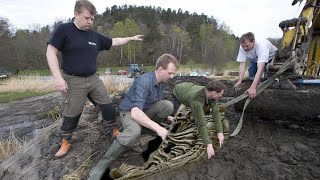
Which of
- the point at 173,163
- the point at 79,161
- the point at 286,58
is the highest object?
the point at 286,58

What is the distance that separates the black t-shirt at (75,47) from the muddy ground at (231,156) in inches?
38.5

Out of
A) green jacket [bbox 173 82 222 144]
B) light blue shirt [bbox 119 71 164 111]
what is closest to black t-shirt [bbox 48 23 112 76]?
light blue shirt [bbox 119 71 164 111]

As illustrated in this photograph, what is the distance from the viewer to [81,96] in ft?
11.8

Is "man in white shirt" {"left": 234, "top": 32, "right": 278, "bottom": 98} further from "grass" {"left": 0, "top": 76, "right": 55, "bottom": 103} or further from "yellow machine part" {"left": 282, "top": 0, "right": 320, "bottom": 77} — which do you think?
"grass" {"left": 0, "top": 76, "right": 55, "bottom": 103}

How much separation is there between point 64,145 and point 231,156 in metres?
1.92

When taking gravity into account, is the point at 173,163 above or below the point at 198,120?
below

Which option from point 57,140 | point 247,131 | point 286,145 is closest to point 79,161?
point 57,140

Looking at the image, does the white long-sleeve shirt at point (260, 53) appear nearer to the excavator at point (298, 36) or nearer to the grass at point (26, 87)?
the excavator at point (298, 36)

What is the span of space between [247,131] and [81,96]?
2172 millimetres

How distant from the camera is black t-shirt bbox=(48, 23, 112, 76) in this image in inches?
135

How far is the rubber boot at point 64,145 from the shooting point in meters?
3.62

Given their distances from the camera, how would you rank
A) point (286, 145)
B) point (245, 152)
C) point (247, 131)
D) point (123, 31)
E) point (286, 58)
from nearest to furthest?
point (245, 152) → point (286, 145) → point (247, 131) → point (286, 58) → point (123, 31)

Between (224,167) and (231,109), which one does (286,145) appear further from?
(231,109)

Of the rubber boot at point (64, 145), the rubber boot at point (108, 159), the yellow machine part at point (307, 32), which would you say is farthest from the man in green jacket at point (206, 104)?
the yellow machine part at point (307, 32)
